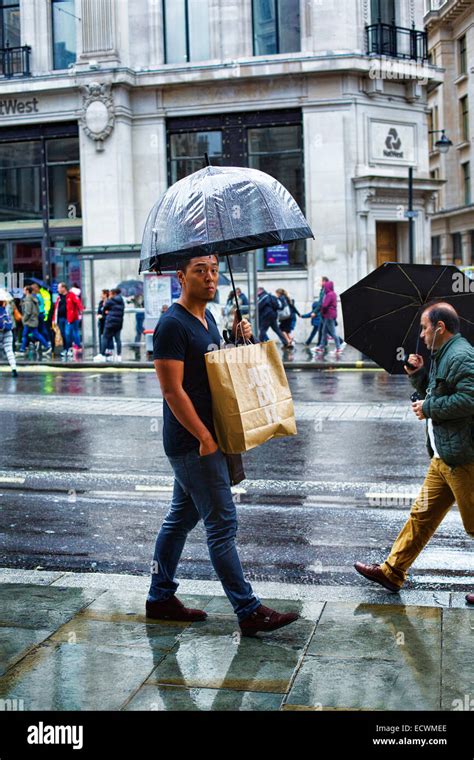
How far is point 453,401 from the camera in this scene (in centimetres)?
518

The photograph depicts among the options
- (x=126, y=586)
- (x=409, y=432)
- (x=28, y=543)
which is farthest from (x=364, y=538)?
(x=409, y=432)

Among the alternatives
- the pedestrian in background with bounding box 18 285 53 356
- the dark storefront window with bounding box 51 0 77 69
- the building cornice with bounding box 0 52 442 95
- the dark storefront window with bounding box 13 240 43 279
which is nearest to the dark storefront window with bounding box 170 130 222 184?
the building cornice with bounding box 0 52 442 95

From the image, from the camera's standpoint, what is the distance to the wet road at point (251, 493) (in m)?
6.57

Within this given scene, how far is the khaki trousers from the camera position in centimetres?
533

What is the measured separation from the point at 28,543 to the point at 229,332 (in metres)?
2.75

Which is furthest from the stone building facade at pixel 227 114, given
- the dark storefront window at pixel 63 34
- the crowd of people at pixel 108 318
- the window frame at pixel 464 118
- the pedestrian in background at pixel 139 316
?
the window frame at pixel 464 118

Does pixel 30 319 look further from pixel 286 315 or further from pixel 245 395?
pixel 245 395

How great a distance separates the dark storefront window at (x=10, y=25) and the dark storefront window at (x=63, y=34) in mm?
1236

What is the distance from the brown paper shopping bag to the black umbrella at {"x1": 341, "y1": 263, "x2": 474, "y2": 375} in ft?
3.44

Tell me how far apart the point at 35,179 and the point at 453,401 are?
89.3 feet

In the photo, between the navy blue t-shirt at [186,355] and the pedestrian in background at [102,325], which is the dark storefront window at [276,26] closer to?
the pedestrian in background at [102,325]

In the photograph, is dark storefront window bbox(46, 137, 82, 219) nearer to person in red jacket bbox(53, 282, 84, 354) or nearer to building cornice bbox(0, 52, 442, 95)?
building cornice bbox(0, 52, 442, 95)

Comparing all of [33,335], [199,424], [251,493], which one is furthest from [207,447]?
[33,335]

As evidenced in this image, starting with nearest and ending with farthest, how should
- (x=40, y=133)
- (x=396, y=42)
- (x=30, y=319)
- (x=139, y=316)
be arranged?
(x=30, y=319) → (x=139, y=316) → (x=396, y=42) → (x=40, y=133)
